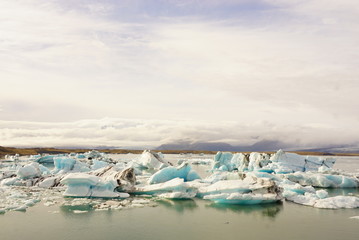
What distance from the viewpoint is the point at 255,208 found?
11.3 metres

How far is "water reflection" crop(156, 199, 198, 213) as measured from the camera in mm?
11242

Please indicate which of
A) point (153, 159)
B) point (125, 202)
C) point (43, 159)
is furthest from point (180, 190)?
point (43, 159)

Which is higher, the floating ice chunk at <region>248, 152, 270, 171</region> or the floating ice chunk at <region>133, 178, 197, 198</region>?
the floating ice chunk at <region>248, 152, 270, 171</region>

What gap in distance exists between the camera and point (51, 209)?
34.9 feet

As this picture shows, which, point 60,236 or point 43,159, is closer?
point 60,236

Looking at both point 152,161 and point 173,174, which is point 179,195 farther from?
point 152,161

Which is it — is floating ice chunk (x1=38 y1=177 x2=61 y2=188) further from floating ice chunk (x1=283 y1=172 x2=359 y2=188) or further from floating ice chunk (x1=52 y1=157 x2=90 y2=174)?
floating ice chunk (x1=283 y1=172 x2=359 y2=188)

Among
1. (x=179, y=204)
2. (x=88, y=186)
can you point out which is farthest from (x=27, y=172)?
(x=179, y=204)

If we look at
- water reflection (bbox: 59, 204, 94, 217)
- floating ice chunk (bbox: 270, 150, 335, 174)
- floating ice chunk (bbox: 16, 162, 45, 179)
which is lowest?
water reflection (bbox: 59, 204, 94, 217)

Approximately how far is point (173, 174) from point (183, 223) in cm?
720

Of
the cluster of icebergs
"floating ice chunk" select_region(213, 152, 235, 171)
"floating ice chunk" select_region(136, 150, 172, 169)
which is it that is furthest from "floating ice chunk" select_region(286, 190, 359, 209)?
"floating ice chunk" select_region(136, 150, 172, 169)

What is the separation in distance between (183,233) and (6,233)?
4.68m

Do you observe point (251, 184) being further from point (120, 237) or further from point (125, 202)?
point (120, 237)

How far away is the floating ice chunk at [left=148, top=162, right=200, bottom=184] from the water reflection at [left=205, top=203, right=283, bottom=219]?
4599 millimetres
